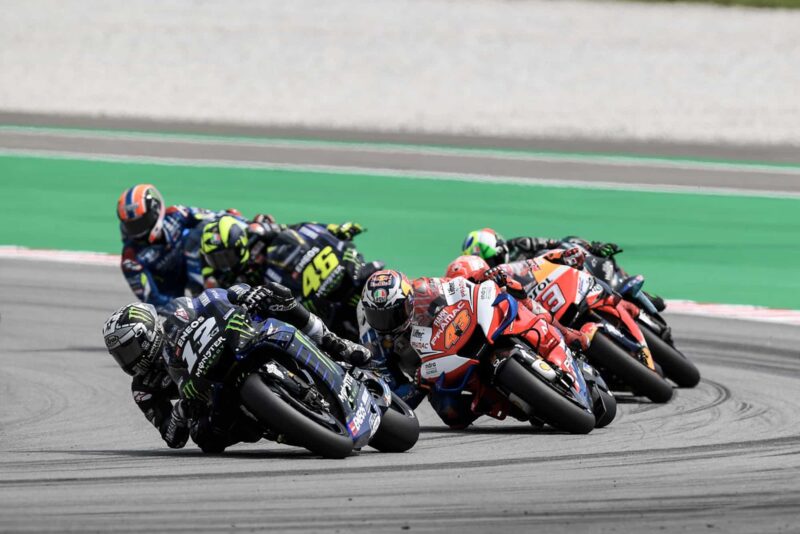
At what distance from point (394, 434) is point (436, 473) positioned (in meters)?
0.89

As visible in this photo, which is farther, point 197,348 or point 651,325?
point 651,325

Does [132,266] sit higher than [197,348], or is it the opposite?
[197,348]

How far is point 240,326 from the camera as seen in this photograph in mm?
8391

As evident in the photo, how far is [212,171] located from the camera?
2545 centimetres

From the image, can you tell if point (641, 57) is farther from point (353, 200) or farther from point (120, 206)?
point (120, 206)

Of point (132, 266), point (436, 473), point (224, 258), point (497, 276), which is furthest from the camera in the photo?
point (132, 266)

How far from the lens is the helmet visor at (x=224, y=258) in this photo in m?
12.9

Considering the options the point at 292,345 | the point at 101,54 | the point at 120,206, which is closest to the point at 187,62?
the point at 101,54

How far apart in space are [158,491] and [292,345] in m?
1.22

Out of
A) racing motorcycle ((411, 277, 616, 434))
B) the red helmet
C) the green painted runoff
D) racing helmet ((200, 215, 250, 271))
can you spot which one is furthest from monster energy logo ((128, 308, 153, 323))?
the green painted runoff

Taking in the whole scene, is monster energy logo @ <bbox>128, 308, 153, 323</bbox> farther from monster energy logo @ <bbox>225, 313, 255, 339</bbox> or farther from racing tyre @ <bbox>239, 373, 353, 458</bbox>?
racing tyre @ <bbox>239, 373, 353, 458</bbox>

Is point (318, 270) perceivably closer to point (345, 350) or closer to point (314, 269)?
point (314, 269)

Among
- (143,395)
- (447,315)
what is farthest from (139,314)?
(447,315)

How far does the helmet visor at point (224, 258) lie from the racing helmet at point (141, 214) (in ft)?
3.26
